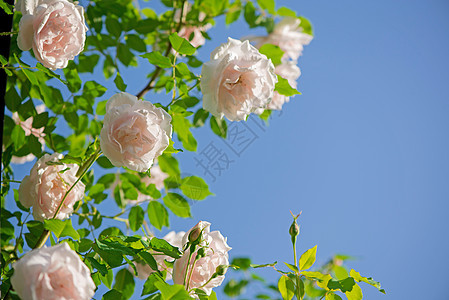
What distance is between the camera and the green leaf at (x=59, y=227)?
479 mm

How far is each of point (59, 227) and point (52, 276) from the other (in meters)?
0.16

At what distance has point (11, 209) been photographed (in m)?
0.73

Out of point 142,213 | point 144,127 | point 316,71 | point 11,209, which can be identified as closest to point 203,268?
point 144,127

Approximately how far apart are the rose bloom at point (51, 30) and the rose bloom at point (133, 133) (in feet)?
0.36

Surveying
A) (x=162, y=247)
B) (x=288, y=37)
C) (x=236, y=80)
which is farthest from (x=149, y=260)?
(x=288, y=37)

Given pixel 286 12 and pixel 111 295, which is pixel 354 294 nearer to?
pixel 111 295

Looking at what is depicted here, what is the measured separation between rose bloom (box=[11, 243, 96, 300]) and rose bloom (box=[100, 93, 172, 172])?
0.15 metres

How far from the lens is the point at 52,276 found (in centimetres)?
33

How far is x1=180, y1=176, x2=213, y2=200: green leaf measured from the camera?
72 centimetres

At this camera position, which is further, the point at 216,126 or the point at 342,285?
the point at 216,126

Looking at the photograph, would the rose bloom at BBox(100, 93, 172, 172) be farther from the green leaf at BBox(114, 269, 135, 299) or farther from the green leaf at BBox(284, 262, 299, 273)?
the green leaf at BBox(114, 269, 135, 299)

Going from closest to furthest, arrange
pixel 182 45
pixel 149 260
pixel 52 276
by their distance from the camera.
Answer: pixel 52 276, pixel 149 260, pixel 182 45

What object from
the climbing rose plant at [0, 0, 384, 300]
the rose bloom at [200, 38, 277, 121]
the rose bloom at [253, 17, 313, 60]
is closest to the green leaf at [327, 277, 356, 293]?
the climbing rose plant at [0, 0, 384, 300]

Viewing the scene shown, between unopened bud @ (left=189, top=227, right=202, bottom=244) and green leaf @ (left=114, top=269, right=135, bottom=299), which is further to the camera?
green leaf @ (left=114, top=269, right=135, bottom=299)
